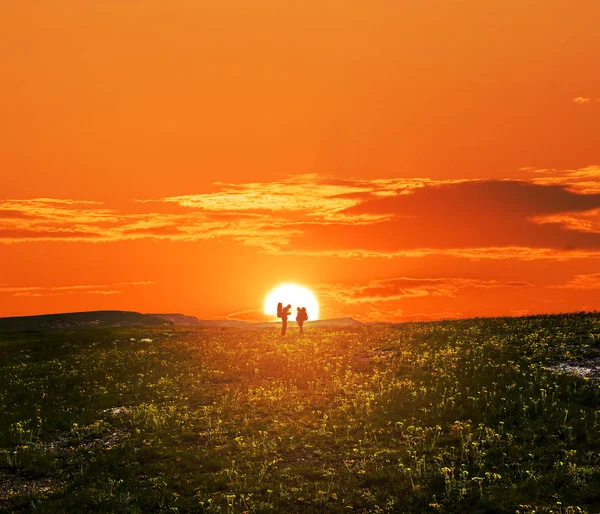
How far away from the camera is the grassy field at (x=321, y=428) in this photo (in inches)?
998

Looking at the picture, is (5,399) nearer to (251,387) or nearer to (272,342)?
(251,387)

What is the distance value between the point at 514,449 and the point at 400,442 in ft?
18.3

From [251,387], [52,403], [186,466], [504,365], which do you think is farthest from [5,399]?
[504,365]

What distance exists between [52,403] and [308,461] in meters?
23.0

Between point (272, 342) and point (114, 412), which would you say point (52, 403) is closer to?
point (114, 412)

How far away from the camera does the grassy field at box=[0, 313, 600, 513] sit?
83.2 ft

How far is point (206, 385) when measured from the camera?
145ft

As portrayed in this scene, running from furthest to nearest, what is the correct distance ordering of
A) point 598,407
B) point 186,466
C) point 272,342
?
point 272,342 < point 598,407 < point 186,466

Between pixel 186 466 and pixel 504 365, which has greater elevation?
pixel 504 365

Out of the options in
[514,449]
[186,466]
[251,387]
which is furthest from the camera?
[251,387]

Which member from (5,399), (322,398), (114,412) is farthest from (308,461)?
(5,399)

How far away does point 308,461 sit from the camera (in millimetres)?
29312

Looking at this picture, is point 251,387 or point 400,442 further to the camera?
point 251,387

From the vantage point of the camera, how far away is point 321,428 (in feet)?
108
